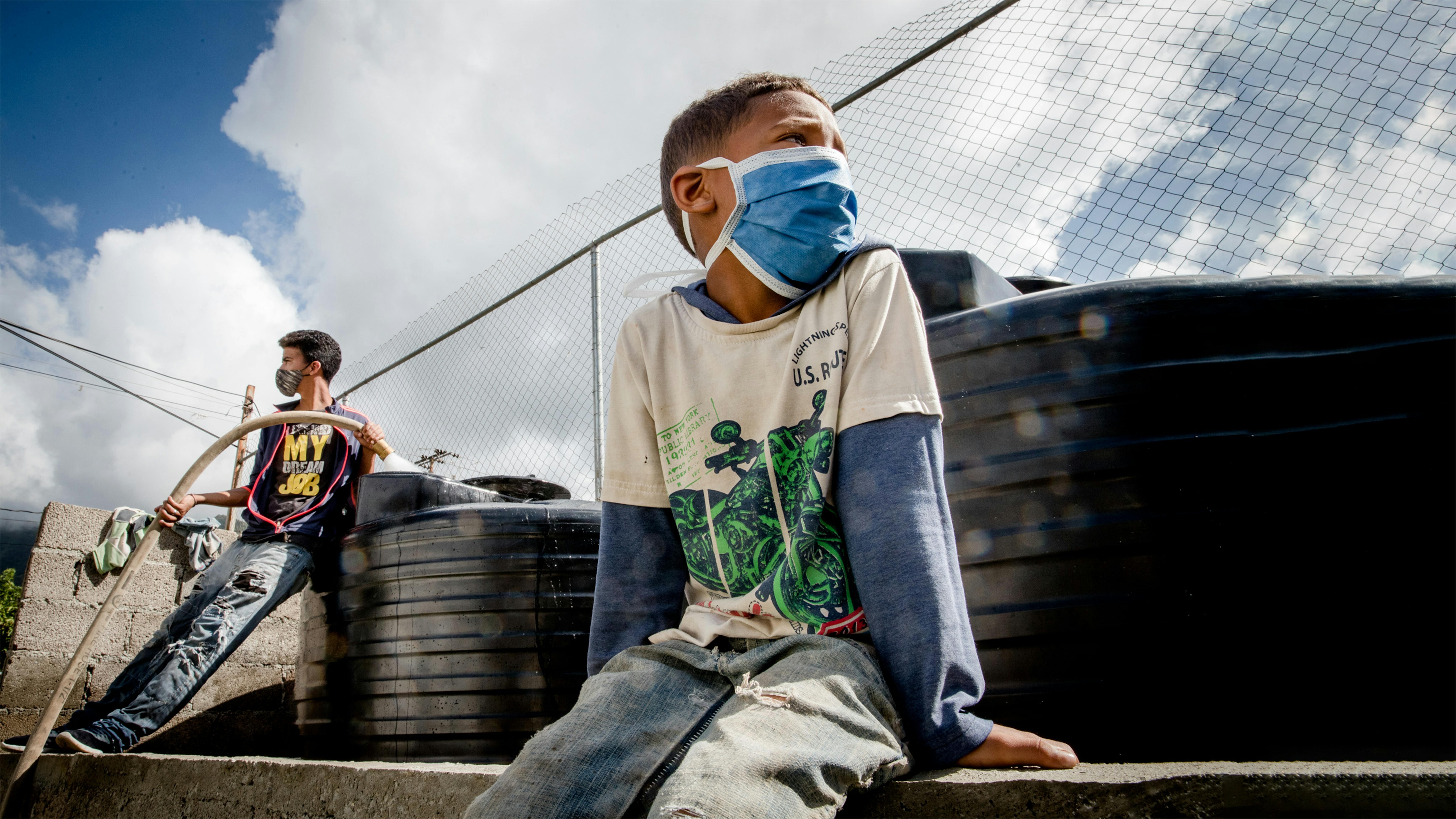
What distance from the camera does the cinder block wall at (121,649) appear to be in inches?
129

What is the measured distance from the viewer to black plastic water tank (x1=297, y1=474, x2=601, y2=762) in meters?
1.80

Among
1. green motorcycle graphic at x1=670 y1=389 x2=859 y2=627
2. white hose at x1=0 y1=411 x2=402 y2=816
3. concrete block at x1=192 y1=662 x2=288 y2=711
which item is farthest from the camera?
concrete block at x1=192 y1=662 x2=288 y2=711

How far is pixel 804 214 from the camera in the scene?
1.14 metres

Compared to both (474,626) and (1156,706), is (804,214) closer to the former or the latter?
(1156,706)

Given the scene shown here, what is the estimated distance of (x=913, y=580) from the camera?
0.83m

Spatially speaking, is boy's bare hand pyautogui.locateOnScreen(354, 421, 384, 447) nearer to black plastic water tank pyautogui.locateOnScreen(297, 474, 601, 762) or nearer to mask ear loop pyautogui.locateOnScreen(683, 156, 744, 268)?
black plastic water tank pyautogui.locateOnScreen(297, 474, 601, 762)

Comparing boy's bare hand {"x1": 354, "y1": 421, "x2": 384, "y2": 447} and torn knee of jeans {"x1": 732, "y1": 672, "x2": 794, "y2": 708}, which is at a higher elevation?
boy's bare hand {"x1": 354, "y1": 421, "x2": 384, "y2": 447}

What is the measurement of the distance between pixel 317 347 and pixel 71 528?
1437 millimetres

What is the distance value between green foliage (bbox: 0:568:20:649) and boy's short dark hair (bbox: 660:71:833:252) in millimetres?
24828

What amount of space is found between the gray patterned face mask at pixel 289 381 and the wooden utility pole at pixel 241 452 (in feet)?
3.18

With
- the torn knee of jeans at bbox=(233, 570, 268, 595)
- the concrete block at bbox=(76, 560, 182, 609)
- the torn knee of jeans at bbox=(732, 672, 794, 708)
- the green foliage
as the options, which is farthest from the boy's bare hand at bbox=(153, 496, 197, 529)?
the green foliage

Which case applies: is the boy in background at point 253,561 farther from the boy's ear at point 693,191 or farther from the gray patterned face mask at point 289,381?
the boy's ear at point 693,191

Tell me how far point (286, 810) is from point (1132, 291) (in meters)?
1.71

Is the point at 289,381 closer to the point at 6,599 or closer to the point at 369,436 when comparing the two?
the point at 369,436
